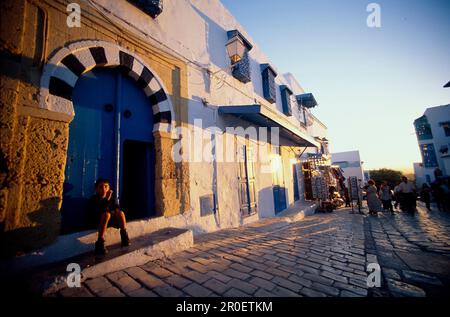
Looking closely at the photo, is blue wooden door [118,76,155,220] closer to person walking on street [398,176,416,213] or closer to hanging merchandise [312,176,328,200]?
hanging merchandise [312,176,328,200]

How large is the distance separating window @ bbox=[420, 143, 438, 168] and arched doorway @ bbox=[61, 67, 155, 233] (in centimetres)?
3096

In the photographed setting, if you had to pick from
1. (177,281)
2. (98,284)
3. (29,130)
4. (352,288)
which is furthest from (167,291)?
(29,130)

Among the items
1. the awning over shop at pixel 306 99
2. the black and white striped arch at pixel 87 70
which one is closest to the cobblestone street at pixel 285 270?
the black and white striped arch at pixel 87 70

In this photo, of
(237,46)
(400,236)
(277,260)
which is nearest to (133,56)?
(237,46)

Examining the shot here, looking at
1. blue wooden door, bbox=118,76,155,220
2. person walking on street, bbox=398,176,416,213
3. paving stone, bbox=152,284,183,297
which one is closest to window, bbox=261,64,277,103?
blue wooden door, bbox=118,76,155,220

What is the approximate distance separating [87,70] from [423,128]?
32.4 m

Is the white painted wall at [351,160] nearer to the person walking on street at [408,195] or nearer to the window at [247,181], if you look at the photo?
the person walking on street at [408,195]

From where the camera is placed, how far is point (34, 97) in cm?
251

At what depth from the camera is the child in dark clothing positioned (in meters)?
2.57

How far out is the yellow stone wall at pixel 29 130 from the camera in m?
2.25

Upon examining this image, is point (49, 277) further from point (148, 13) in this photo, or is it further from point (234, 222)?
point (148, 13)

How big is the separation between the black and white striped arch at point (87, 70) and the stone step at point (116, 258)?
2.05 m

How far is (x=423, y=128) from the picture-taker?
73.6 feet

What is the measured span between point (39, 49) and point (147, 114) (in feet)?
5.92
